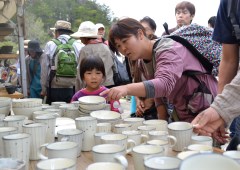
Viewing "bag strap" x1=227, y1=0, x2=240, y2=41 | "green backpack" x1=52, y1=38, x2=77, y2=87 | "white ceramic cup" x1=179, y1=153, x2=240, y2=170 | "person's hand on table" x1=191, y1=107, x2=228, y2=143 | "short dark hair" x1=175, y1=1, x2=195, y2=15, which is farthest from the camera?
"green backpack" x1=52, y1=38, x2=77, y2=87

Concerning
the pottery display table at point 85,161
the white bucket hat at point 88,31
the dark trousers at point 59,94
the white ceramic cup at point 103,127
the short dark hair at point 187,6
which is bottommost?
the dark trousers at point 59,94

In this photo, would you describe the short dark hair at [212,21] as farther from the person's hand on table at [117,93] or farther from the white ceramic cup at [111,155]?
the white ceramic cup at [111,155]

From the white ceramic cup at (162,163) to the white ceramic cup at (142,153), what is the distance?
0.09m

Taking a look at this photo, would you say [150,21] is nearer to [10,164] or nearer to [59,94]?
[59,94]

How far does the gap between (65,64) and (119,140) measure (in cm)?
283

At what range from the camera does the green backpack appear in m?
3.92

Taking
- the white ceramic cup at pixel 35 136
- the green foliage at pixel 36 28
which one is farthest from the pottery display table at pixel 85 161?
the green foliage at pixel 36 28

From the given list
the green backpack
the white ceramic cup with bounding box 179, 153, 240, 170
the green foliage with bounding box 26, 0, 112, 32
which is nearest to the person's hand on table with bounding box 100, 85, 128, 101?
the white ceramic cup with bounding box 179, 153, 240, 170

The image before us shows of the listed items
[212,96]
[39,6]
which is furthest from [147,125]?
[39,6]

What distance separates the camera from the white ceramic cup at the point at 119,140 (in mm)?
1213

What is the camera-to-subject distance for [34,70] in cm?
486

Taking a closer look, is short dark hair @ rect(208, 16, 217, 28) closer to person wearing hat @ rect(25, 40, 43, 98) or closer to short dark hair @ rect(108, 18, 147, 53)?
person wearing hat @ rect(25, 40, 43, 98)

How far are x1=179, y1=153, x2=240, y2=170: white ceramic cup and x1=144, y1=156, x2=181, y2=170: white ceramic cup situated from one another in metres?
0.12

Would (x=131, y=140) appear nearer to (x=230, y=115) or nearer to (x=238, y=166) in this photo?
(x=230, y=115)
